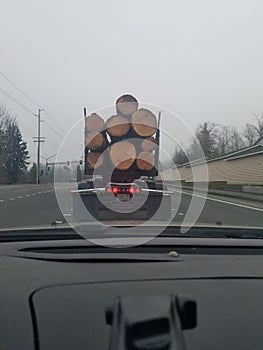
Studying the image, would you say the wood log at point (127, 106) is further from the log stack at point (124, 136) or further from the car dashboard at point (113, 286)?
the car dashboard at point (113, 286)

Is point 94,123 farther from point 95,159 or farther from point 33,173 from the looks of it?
point 33,173

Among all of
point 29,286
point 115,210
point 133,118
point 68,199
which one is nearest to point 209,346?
point 29,286

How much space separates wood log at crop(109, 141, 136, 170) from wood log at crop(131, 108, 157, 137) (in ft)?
1.39

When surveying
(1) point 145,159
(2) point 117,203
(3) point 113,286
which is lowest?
(3) point 113,286

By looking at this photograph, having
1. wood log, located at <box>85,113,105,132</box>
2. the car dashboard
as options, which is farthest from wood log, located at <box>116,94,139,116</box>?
the car dashboard

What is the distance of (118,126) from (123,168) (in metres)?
1.20

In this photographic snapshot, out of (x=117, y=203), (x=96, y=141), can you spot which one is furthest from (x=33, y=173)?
(x=96, y=141)

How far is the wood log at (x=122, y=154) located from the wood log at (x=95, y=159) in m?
0.41

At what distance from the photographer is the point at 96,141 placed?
10336 mm

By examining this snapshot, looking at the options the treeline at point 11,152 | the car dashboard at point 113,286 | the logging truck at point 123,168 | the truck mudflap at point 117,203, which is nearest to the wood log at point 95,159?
the logging truck at point 123,168

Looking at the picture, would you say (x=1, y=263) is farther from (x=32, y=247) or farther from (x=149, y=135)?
(x=149, y=135)

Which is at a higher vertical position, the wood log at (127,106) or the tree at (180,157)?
the wood log at (127,106)

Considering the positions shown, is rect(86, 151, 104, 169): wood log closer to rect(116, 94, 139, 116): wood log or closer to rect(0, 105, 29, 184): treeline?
rect(116, 94, 139, 116): wood log

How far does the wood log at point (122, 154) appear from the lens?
32.4 feet
